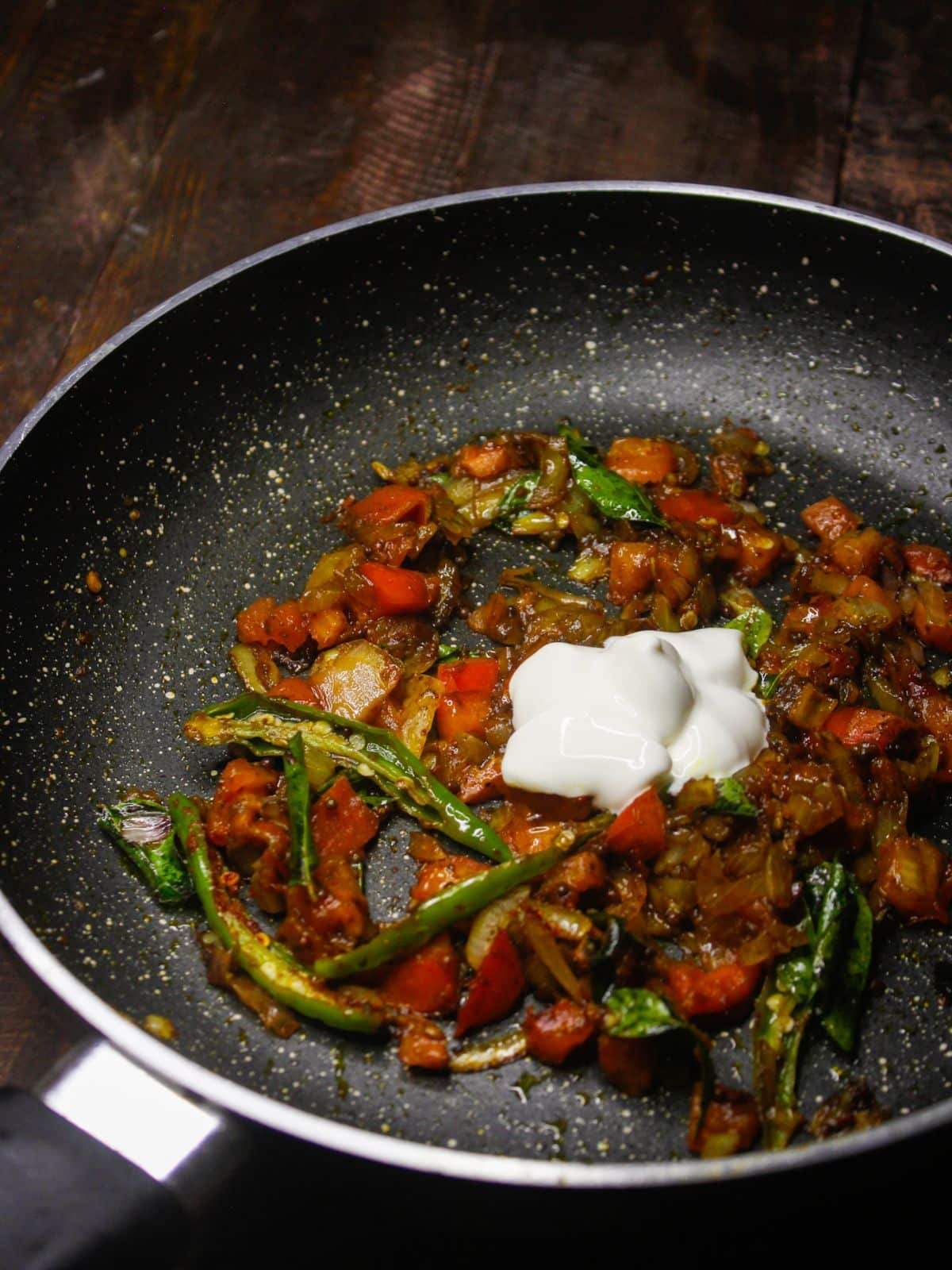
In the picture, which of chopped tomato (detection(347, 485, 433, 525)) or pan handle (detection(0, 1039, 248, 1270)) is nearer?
pan handle (detection(0, 1039, 248, 1270))

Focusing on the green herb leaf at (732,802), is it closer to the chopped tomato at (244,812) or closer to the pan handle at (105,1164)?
the chopped tomato at (244,812)

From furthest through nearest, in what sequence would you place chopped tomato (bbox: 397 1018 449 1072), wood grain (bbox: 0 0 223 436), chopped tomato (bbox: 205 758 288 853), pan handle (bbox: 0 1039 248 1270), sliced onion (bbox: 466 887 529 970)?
wood grain (bbox: 0 0 223 436), chopped tomato (bbox: 205 758 288 853), sliced onion (bbox: 466 887 529 970), chopped tomato (bbox: 397 1018 449 1072), pan handle (bbox: 0 1039 248 1270)

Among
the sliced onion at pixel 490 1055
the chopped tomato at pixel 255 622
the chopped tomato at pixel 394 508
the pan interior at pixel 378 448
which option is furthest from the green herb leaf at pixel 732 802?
the chopped tomato at pixel 255 622

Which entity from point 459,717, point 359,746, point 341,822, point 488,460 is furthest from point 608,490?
point 341,822

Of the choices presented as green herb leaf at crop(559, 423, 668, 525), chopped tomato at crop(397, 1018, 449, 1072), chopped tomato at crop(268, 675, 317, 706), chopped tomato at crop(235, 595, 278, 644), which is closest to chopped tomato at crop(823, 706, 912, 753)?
green herb leaf at crop(559, 423, 668, 525)

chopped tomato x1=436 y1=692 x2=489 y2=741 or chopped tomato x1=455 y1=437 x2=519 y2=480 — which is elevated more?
chopped tomato x1=455 y1=437 x2=519 y2=480

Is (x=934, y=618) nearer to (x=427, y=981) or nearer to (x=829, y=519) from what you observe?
(x=829, y=519)

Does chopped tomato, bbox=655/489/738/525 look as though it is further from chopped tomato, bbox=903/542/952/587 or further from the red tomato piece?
the red tomato piece
